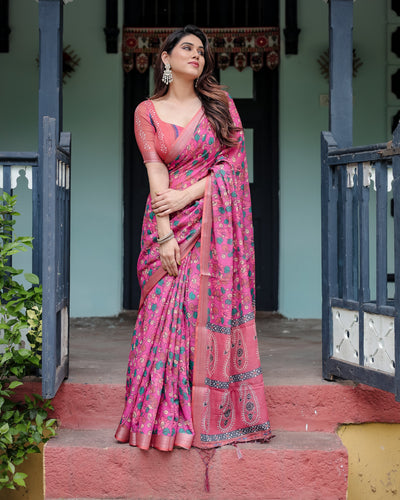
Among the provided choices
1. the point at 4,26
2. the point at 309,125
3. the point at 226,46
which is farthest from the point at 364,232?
the point at 4,26

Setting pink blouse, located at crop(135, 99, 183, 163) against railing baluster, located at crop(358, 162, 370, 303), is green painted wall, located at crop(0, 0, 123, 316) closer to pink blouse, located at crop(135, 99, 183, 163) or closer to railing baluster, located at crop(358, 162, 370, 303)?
pink blouse, located at crop(135, 99, 183, 163)

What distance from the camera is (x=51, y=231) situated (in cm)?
322

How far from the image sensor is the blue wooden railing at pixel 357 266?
3359mm

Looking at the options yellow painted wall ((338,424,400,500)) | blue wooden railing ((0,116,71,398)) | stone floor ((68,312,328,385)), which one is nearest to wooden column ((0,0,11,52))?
stone floor ((68,312,328,385))

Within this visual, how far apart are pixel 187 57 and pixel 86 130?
303 centimetres

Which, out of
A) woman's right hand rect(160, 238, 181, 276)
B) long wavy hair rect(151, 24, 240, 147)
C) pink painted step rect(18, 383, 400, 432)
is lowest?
pink painted step rect(18, 383, 400, 432)

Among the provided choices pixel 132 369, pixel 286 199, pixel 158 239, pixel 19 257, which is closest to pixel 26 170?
pixel 158 239

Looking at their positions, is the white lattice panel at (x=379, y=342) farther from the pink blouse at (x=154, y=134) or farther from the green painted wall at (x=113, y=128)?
the green painted wall at (x=113, y=128)

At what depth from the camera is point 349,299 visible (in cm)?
371

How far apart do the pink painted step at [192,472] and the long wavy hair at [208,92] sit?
152 centimetres

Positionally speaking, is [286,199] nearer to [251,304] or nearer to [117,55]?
[117,55]

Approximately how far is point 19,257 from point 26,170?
8.69ft

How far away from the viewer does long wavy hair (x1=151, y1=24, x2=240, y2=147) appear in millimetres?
3436

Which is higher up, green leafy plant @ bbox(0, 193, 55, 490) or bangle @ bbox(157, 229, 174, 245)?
bangle @ bbox(157, 229, 174, 245)
